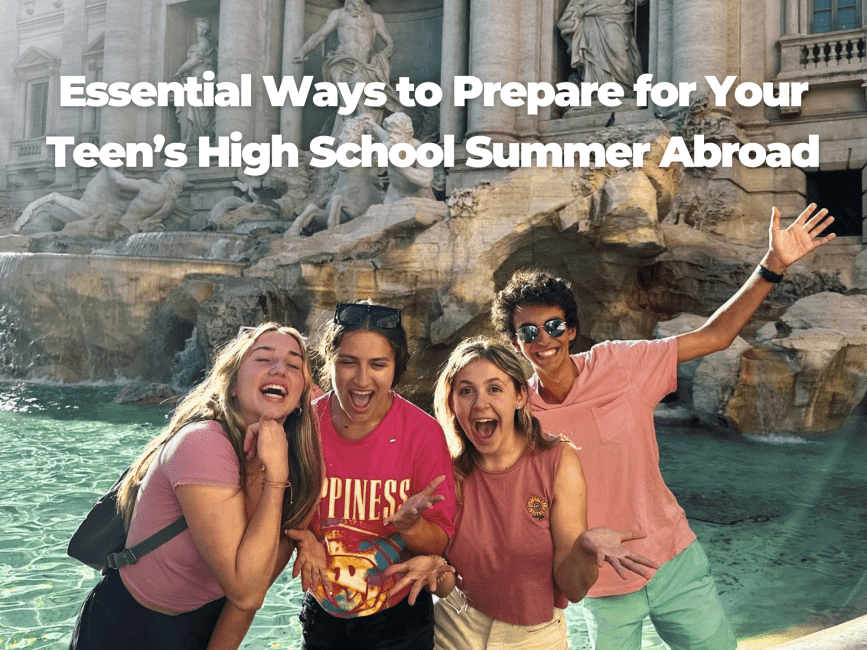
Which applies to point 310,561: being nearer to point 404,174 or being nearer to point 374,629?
point 374,629

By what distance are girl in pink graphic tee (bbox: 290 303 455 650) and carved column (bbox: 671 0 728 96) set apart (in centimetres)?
1174

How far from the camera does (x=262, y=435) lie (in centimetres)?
151

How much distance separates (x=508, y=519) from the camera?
1.68 m

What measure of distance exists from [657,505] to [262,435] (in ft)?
3.51

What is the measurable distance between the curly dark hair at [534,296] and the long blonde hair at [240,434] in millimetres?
621

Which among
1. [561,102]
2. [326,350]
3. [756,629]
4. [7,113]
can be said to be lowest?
[756,629]

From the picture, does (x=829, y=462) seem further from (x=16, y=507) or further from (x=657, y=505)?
(x=16, y=507)

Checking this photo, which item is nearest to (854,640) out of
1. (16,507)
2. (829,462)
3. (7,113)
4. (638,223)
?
(16,507)

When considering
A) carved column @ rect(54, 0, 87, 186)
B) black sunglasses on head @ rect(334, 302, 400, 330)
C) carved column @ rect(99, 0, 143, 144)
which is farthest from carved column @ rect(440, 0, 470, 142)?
black sunglasses on head @ rect(334, 302, 400, 330)

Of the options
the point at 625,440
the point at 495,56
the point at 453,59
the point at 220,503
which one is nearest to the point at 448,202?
the point at 625,440

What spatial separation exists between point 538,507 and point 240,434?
680 millimetres

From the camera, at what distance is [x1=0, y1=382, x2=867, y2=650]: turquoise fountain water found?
3180 millimetres

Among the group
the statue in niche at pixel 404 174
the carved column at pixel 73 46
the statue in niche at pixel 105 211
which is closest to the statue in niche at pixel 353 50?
the statue in niche at pixel 105 211

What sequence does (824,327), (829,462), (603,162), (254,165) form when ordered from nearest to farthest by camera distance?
1. (829,462)
2. (824,327)
3. (603,162)
4. (254,165)
